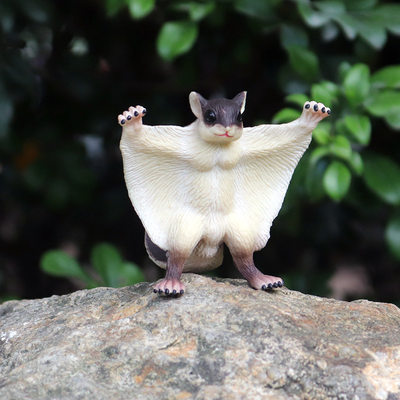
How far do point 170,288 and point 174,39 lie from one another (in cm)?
92

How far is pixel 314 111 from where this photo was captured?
152 cm

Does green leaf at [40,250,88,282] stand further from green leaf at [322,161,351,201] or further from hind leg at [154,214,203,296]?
green leaf at [322,161,351,201]

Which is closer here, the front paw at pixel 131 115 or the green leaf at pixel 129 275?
the front paw at pixel 131 115

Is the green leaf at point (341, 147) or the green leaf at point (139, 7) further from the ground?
the green leaf at point (139, 7)

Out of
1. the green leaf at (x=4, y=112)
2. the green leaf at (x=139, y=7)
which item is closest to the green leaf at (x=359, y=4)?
the green leaf at (x=139, y=7)

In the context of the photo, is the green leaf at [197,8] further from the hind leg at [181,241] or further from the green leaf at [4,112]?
the hind leg at [181,241]

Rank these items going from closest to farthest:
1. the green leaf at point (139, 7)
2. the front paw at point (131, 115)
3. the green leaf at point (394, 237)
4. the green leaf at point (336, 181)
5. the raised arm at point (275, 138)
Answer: the front paw at point (131, 115)
the raised arm at point (275, 138)
the green leaf at point (336, 181)
the green leaf at point (139, 7)
the green leaf at point (394, 237)

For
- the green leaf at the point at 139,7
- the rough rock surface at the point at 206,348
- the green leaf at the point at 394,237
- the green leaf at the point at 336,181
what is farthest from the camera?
the green leaf at the point at 394,237

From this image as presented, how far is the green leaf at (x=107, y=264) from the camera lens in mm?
2092

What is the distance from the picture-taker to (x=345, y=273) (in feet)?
13.1

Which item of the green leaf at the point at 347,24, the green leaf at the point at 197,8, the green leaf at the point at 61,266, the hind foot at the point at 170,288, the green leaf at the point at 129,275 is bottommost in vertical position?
the green leaf at the point at 129,275

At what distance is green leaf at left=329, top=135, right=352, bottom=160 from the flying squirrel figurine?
33cm

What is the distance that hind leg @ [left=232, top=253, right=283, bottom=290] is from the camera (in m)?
1.56

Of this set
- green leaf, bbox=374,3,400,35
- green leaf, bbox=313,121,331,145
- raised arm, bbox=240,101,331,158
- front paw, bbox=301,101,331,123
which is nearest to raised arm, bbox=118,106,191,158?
raised arm, bbox=240,101,331,158
